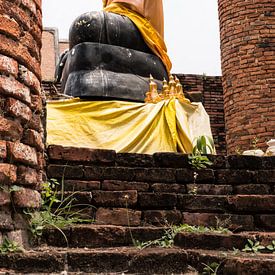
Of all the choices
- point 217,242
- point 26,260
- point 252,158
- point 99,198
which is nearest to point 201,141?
point 252,158

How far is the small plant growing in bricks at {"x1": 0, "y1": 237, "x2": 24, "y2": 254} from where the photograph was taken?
7.30 ft

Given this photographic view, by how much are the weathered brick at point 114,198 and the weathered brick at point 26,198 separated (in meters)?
0.51

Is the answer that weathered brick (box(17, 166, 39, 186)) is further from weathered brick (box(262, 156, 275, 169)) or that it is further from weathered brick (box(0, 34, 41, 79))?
weathered brick (box(262, 156, 275, 169))

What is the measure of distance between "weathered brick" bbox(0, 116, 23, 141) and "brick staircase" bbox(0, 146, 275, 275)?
454 millimetres

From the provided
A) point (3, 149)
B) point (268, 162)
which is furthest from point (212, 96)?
point (3, 149)

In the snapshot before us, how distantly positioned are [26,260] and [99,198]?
106cm

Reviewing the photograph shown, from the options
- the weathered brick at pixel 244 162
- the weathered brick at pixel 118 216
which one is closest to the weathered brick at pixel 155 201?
the weathered brick at pixel 118 216

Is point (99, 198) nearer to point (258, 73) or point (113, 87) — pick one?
point (113, 87)

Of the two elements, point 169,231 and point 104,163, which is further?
point 104,163

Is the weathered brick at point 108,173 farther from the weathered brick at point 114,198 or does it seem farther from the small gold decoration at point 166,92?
the small gold decoration at point 166,92

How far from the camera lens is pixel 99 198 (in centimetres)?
318

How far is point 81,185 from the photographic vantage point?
3314 millimetres

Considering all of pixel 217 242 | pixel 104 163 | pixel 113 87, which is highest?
pixel 113 87

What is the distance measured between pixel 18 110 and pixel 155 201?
3.55ft
